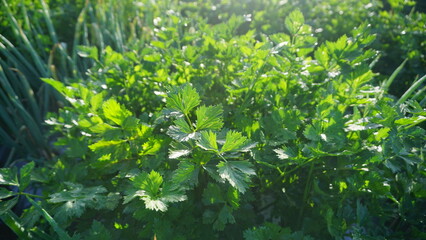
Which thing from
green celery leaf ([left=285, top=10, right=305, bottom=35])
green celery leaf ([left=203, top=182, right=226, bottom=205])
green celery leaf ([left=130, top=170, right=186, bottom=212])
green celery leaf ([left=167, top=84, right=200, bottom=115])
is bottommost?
green celery leaf ([left=203, top=182, right=226, bottom=205])

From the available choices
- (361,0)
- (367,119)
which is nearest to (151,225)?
(367,119)

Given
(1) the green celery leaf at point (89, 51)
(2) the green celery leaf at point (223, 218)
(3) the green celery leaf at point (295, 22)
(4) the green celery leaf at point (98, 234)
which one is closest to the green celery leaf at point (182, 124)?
(2) the green celery leaf at point (223, 218)

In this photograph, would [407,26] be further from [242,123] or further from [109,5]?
[109,5]

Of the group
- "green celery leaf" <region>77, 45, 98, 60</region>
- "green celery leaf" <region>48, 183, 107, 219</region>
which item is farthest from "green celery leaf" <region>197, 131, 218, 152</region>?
"green celery leaf" <region>77, 45, 98, 60</region>

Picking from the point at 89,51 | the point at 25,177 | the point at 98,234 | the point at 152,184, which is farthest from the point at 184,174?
the point at 89,51

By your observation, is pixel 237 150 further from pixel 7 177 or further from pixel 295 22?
pixel 7 177

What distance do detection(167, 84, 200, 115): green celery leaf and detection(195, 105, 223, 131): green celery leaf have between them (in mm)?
31

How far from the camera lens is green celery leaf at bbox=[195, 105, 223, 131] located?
3.01ft

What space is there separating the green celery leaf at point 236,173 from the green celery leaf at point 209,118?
12 centimetres

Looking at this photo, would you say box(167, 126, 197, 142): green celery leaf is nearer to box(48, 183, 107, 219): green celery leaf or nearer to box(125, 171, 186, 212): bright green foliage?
box(125, 171, 186, 212): bright green foliage

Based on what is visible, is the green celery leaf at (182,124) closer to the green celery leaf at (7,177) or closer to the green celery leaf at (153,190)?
the green celery leaf at (153,190)

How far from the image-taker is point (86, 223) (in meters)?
1.22

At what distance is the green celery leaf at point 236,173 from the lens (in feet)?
2.74

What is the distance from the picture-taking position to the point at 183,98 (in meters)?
0.91
